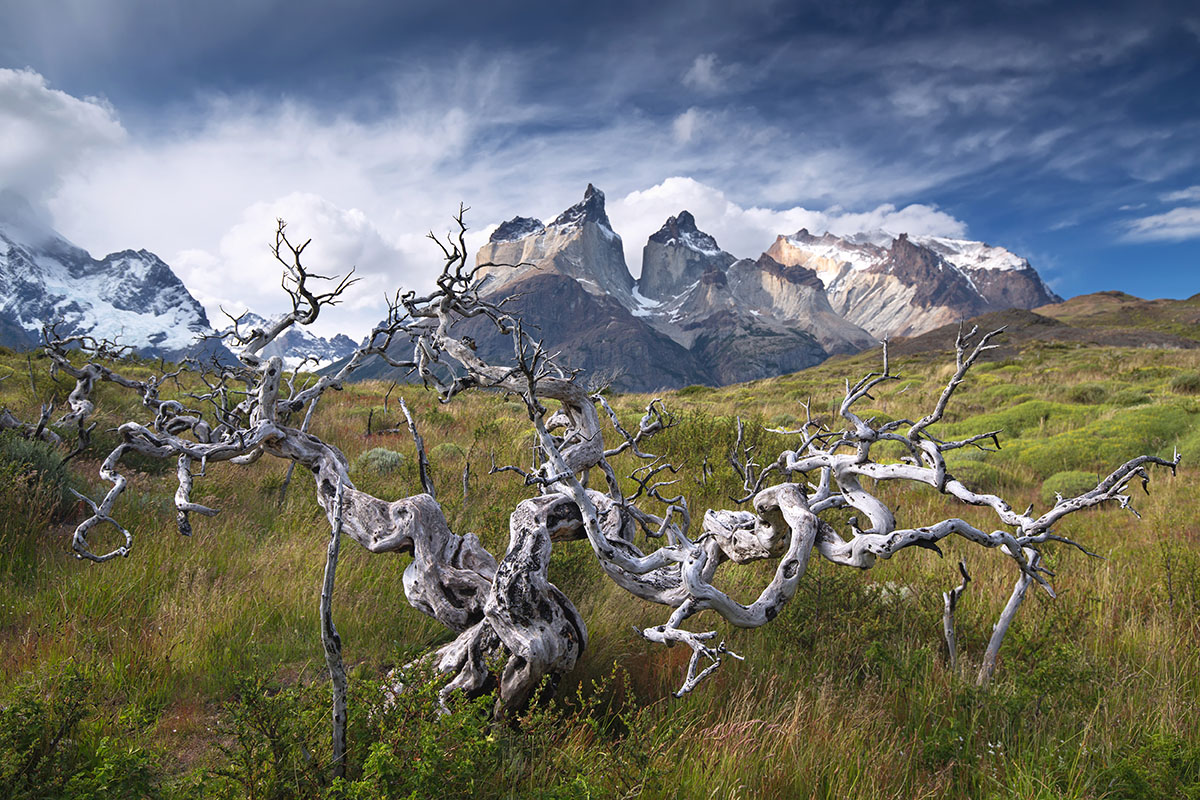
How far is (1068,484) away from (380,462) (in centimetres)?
986

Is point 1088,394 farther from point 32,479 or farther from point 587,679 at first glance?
point 32,479

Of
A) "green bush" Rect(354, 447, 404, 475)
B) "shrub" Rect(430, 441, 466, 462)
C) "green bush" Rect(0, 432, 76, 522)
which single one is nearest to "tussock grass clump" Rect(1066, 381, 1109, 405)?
"shrub" Rect(430, 441, 466, 462)

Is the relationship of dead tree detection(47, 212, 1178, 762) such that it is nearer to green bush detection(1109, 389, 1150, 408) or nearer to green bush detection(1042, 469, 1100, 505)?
green bush detection(1042, 469, 1100, 505)

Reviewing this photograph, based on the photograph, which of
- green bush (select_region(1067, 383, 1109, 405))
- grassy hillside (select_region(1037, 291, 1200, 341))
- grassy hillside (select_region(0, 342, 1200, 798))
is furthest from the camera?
grassy hillside (select_region(1037, 291, 1200, 341))

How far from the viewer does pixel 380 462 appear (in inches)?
320

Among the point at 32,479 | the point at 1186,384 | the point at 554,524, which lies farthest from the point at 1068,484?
the point at 32,479

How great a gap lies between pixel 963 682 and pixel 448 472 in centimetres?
660

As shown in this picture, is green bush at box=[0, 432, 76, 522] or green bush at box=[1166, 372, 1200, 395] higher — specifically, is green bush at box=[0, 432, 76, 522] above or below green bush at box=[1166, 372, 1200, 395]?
below

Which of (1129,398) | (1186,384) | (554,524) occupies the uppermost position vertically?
(1186,384)

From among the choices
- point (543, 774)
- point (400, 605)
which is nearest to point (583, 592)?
point (400, 605)

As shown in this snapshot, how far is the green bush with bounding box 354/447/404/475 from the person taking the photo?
800cm

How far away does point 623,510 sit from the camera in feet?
11.7

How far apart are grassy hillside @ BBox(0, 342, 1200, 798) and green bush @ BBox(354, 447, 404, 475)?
5.02 feet

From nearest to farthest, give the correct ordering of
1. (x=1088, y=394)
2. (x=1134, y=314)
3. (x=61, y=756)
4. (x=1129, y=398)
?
1. (x=61, y=756)
2. (x=1129, y=398)
3. (x=1088, y=394)
4. (x=1134, y=314)
